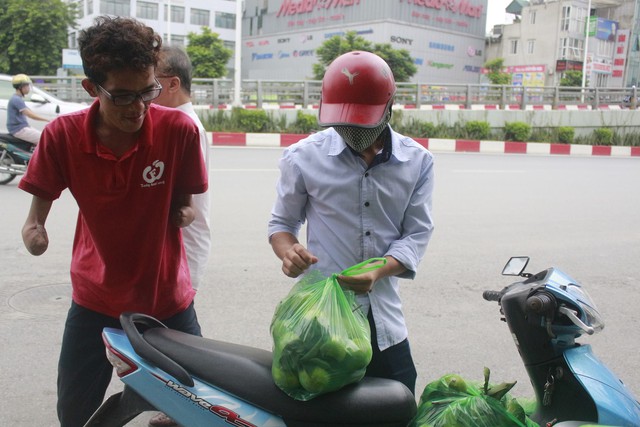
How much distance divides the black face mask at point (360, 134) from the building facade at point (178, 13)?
54.2 metres

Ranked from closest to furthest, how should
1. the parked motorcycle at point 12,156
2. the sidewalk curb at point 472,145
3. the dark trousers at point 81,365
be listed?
the dark trousers at point 81,365, the parked motorcycle at point 12,156, the sidewalk curb at point 472,145

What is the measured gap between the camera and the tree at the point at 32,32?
3069cm

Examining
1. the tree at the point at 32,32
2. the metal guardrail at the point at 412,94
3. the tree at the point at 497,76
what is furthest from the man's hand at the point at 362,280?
the tree at the point at 497,76

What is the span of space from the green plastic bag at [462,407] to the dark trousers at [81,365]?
89cm

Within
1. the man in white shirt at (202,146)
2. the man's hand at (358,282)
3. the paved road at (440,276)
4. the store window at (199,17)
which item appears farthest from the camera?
the store window at (199,17)

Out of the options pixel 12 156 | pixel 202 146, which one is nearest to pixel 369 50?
pixel 12 156

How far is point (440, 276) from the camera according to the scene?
5.03m

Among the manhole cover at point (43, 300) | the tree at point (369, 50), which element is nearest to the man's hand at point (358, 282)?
the manhole cover at point (43, 300)

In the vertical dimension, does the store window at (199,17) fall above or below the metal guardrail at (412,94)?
above

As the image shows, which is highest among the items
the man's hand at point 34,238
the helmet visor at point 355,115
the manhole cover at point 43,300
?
the helmet visor at point 355,115

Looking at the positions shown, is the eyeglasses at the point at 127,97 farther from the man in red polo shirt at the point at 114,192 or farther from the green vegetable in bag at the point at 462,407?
the green vegetable in bag at the point at 462,407

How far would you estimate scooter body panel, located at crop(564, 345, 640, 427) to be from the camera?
1.81 metres

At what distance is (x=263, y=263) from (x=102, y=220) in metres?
3.33

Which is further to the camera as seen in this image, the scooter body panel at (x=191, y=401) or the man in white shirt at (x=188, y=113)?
the man in white shirt at (x=188, y=113)
